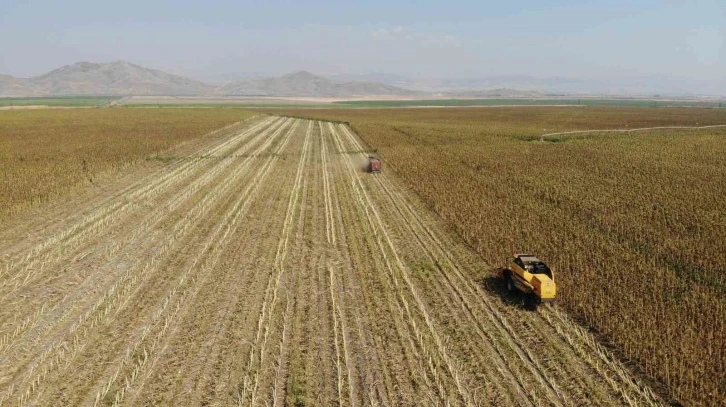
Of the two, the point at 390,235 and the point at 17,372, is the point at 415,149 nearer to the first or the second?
the point at 390,235

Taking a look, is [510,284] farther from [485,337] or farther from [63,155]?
[63,155]

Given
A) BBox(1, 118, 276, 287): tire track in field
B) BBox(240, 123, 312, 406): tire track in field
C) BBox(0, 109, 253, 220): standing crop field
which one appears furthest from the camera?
BBox(0, 109, 253, 220): standing crop field

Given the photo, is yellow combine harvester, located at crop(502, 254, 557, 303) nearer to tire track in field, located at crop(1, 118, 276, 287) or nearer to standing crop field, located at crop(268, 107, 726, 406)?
standing crop field, located at crop(268, 107, 726, 406)

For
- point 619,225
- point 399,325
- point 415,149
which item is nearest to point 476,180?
point 619,225

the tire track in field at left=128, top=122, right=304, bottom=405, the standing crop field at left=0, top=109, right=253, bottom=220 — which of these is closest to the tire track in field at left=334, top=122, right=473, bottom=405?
the tire track in field at left=128, top=122, right=304, bottom=405

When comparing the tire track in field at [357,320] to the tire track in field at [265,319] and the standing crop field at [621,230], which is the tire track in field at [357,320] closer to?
the tire track in field at [265,319]

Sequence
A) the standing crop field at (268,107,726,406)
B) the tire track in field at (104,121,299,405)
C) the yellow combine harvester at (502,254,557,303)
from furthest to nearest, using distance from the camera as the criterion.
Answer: the yellow combine harvester at (502,254,557,303) → the standing crop field at (268,107,726,406) → the tire track in field at (104,121,299,405)

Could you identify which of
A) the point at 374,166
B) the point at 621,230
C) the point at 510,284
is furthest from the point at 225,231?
the point at 621,230
